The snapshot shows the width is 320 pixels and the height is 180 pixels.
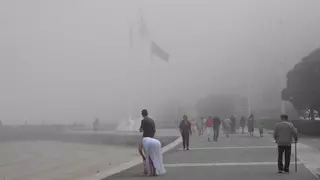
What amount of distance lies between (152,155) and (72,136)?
47.7 m

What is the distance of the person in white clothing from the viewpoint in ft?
45.3

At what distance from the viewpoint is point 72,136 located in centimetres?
6038

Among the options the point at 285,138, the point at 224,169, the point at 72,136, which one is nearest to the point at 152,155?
the point at 224,169

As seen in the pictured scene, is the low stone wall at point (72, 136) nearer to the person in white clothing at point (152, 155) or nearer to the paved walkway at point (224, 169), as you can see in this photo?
the paved walkway at point (224, 169)

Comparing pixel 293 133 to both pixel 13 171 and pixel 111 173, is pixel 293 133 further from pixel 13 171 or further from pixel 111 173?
pixel 13 171

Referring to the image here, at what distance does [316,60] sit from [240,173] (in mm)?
33946

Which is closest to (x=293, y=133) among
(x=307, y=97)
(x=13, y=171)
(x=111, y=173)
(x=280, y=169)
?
(x=280, y=169)

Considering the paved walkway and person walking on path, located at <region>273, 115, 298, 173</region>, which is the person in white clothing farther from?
person walking on path, located at <region>273, 115, 298, 173</region>

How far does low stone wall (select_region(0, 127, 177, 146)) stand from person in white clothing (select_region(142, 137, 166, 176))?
2160 cm

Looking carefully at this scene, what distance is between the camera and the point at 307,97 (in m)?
46.2

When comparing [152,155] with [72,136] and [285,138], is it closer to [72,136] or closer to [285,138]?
[285,138]

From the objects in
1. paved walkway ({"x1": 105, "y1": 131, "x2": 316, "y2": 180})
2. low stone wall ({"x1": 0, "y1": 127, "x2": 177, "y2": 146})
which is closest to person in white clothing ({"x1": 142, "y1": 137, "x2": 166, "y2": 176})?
paved walkway ({"x1": 105, "y1": 131, "x2": 316, "y2": 180})

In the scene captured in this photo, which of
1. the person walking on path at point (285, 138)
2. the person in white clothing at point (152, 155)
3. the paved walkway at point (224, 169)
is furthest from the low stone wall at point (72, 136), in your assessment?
the person walking on path at point (285, 138)

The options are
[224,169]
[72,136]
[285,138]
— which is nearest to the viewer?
[285,138]
